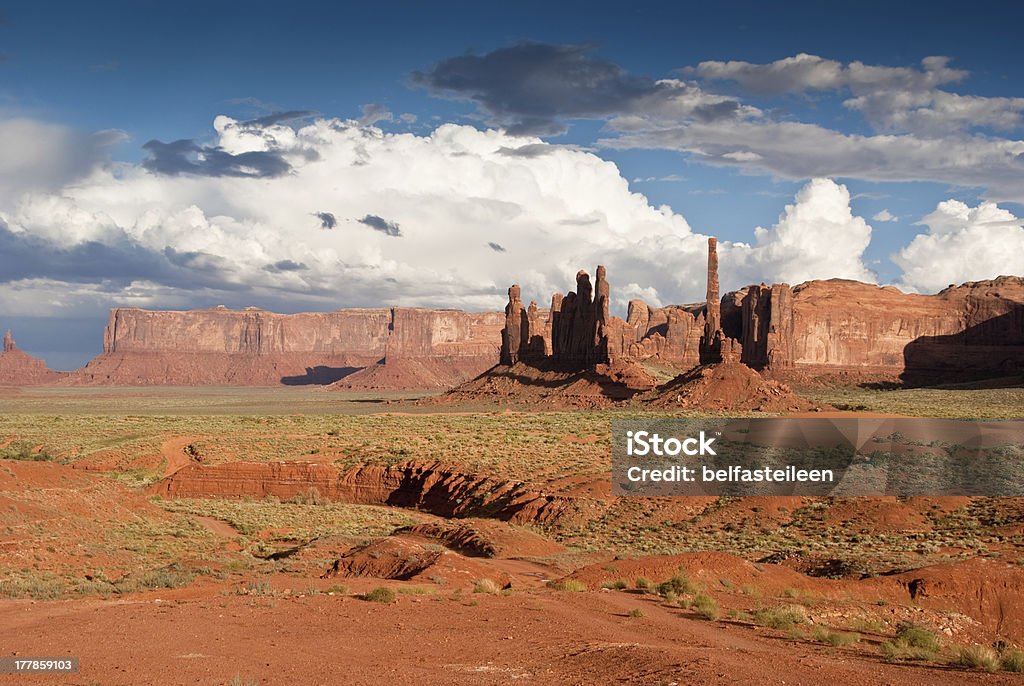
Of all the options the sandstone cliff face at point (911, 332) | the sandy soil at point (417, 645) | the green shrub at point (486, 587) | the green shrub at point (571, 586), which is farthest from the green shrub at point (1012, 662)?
the sandstone cliff face at point (911, 332)

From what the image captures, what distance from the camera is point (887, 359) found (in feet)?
451

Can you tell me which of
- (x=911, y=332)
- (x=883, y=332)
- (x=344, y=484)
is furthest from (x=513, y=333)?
(x=344, y=484)

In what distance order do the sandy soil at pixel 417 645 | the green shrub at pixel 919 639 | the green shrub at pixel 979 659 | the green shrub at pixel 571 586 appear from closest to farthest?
1. the sandy soil at pixel 417 645
2. the green shrub at pixel 979 659
3. the green shrub at pixel 919 639
4. the green shrub at pixel 571 586

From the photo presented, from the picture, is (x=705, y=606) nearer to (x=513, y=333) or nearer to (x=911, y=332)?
(x=513, y=333)

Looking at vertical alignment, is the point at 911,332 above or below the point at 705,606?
above

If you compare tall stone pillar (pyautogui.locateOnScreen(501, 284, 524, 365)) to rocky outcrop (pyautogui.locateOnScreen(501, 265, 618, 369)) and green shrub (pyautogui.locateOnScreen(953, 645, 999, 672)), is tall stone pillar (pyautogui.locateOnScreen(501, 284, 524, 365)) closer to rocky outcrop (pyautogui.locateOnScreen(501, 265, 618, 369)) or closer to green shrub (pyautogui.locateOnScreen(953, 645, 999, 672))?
Answer: rocky outcrop (pyautogui.locateOnScreen(501, 265, 618, 369))

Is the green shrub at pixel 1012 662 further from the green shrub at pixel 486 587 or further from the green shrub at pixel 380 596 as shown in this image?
the green shrub at pixel 380 596

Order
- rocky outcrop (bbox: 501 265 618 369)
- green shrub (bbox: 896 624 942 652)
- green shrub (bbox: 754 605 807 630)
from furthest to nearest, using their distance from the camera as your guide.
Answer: rocky outcrop (bbox: 501 265 618 369) < green shrub (bbox: 754 605 807 630) < green shrub (bbox: 896 624 942 652)

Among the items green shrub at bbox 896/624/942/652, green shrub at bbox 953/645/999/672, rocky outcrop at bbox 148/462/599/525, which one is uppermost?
green shrub at bbox 953/645/999/672

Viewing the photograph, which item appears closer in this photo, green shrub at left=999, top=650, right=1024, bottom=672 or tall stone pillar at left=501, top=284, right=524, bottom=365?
green shrub at left=999, top=650, right=1024, bottom=672

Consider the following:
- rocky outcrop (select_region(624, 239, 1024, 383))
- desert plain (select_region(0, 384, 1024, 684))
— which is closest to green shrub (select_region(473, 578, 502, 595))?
desert plain (select_region(0, 384, 1024, 684))

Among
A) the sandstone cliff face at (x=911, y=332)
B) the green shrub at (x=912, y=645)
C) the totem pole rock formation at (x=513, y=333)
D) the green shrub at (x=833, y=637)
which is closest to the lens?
the green shrub at (x=912, y=645)

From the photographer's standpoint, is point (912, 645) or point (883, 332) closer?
point (912, 645)

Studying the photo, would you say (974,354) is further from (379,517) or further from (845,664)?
(845,664)
